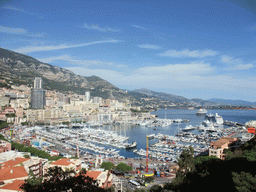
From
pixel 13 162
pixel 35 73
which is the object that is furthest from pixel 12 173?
pixel 35 73

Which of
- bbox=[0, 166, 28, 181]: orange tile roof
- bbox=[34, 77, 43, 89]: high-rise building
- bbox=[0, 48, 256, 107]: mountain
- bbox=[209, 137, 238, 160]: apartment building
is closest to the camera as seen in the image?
bbox=[0, 166, 28, 181]: orange tile roof

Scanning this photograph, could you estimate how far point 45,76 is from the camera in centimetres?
7419

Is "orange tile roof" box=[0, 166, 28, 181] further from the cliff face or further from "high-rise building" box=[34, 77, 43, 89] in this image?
the cliff face

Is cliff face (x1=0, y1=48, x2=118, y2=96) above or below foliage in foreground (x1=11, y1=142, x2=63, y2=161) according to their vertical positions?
above

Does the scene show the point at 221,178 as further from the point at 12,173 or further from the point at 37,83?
the point at 37,83

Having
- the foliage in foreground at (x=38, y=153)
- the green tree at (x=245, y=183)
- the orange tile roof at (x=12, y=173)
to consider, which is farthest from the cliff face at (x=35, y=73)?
the green tree at (x=245, y=183)

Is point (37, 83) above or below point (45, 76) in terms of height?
below

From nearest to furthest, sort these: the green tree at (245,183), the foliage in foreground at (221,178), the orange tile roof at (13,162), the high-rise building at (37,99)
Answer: the green tree at (245,183)
the foliage in foreground at (221,178)
the orange tile roof at (13,162)
the high-rise building at (37,99)

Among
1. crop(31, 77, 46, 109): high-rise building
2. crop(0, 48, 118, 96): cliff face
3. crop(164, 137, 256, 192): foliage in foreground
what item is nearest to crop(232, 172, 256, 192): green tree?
crop(164, 137, 256, 192): foliage in foreground

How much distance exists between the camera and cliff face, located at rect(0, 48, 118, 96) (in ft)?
194

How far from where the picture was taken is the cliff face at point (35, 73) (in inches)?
2329

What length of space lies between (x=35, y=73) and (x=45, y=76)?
19.7ft

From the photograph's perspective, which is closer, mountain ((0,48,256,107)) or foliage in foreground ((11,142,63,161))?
foliage in foreground ((11,142,63,161))

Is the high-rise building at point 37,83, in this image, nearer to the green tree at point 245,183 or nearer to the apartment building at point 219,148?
the apartment building at point 219,148
